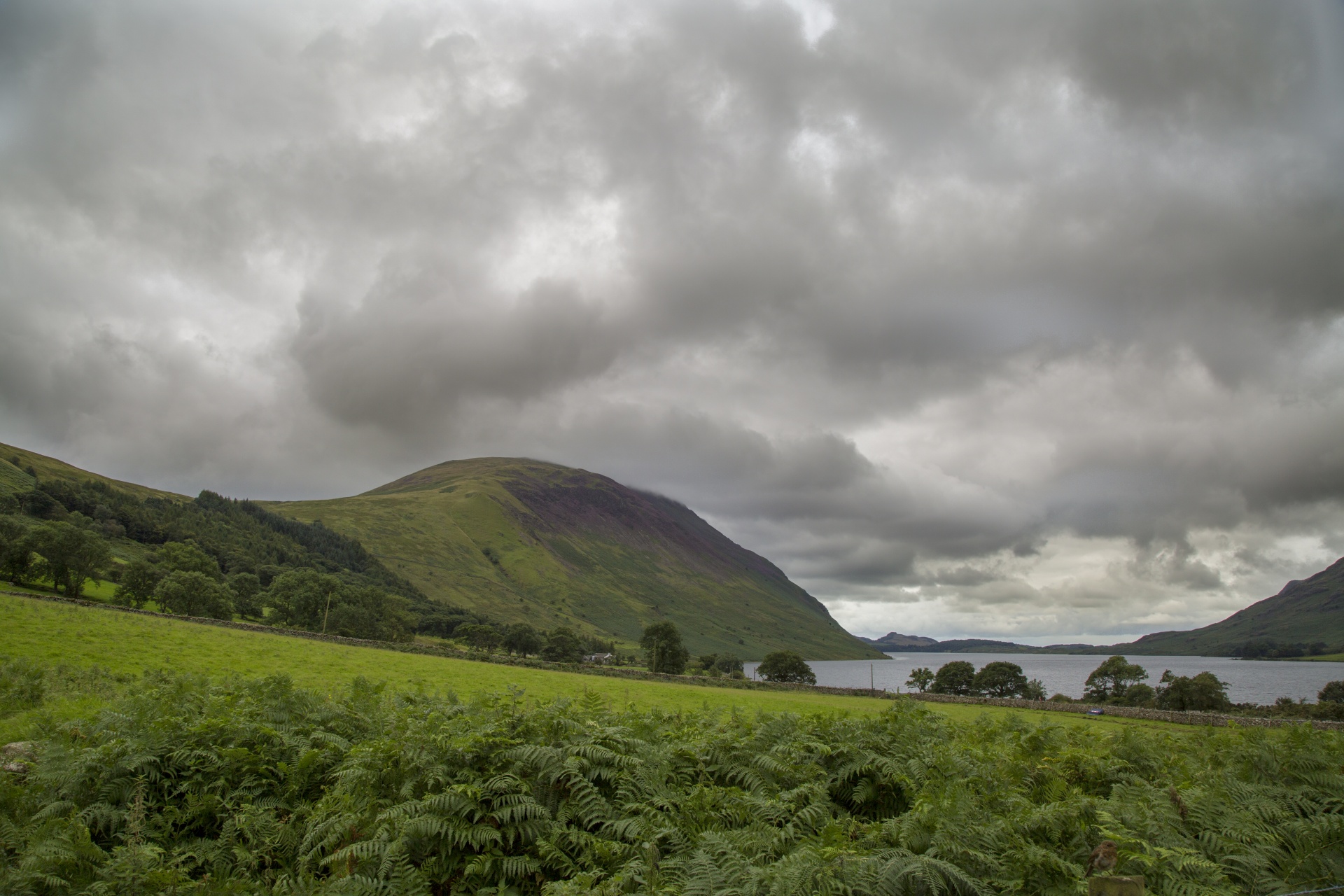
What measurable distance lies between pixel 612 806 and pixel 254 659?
Answer: 37735 mm

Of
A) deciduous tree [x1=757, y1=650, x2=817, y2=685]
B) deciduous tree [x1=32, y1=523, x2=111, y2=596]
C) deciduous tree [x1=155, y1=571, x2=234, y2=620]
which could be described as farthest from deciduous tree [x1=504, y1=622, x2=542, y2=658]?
deciduous tree [x1=32, y1=523, x2=111, y2=596]

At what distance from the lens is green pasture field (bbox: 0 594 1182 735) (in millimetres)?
29125

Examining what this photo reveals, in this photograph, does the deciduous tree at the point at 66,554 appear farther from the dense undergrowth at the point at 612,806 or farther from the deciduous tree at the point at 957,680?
the deciduous tree at the point at 957,680

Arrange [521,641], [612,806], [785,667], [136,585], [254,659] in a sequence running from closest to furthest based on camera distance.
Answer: [612,806] → [254,659] → [136,585] → [785,667] → [521,641]

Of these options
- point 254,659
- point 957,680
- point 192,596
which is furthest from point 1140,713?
point 192,596

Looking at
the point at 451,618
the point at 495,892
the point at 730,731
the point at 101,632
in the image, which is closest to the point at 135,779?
the point at 495,892

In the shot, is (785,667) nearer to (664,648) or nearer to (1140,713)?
(664,648)

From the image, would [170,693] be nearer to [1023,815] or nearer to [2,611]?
[1023,815]

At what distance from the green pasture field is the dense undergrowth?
13.8 m

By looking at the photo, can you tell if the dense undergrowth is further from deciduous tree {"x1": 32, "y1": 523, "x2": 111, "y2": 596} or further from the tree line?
deciduous tree {"x1": 32, "y1": 523, "x2": 111, "y2": 596}

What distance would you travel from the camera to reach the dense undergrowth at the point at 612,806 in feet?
18.3

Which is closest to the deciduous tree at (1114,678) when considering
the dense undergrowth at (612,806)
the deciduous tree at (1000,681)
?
the deciduous tree at (1000,681)

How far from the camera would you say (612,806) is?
291 inches

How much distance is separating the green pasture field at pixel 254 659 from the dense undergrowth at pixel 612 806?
1383cm
